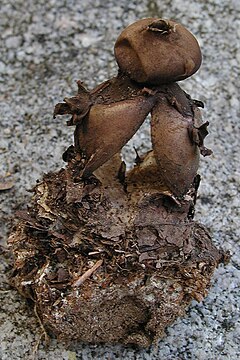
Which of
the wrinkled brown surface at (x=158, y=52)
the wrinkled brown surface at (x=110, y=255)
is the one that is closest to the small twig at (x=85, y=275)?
the wrinkled brown surface at (x=110, y=255)

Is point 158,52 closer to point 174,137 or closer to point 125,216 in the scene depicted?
point 174,137

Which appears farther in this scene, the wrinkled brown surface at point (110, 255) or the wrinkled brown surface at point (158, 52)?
the wrinkled brown surface at point (110, 255)

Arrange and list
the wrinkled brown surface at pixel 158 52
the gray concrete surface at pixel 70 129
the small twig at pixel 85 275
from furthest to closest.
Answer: the gray concrete surface at pixel 70 129 → the small twig at pixel 85 275 → the wrinkled brown surface at pixel 158 52

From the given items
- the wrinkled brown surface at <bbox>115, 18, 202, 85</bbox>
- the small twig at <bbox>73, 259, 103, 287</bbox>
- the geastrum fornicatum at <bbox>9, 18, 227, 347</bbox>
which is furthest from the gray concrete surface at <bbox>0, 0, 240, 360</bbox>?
the wrinkled brown surface at <bbox>115, 18, 202, 85</bbox>

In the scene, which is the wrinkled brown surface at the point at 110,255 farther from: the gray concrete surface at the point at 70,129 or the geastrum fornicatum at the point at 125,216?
the gray concrete surface at the point at 70,129

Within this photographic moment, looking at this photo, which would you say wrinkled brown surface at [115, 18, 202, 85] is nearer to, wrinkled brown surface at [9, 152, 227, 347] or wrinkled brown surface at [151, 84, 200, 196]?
wrinkled brown surface at [151, 84, 200, 196]

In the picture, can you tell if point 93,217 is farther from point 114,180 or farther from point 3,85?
point 3,85
